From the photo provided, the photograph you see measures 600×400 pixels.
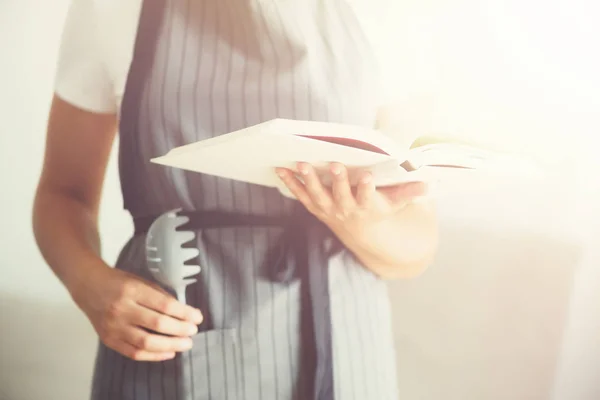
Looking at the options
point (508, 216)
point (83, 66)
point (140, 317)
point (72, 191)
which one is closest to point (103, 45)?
point (83, 66)

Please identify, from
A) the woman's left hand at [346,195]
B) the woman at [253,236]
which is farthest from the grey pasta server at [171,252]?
the woman's left hand at [346,195]

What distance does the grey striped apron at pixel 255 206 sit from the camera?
53 centimetres

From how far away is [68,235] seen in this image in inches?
24.8

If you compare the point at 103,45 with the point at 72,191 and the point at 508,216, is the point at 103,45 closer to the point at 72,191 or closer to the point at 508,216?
the point at 72,191

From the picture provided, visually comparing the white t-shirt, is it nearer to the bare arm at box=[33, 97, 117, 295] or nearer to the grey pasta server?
the bare arm at box=[33, 97, 117, 295]

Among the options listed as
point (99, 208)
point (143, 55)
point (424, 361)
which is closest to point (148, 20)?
point (143, 55)

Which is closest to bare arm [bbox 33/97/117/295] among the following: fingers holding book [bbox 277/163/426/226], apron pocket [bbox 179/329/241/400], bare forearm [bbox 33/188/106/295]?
bare forearm [bbox 33/188/106/295]

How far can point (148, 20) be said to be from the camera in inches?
22.0

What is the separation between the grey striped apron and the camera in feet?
1.75

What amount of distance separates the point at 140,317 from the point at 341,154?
0.99 feet

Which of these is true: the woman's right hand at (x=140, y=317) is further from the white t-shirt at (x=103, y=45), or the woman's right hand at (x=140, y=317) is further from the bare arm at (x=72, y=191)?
the white t-shirt at (x=103, y=45)

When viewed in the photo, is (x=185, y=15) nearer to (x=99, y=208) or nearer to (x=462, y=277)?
(x=99, y=208)

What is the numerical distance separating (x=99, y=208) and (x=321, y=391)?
0.33m

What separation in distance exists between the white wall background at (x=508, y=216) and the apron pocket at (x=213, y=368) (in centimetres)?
17
